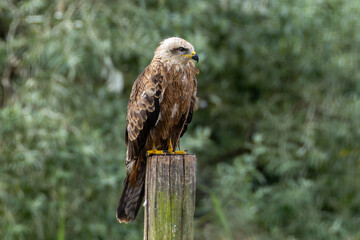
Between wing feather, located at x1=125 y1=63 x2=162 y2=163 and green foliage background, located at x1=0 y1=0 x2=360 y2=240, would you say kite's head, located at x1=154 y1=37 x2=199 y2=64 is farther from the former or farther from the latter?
green foliage background, located at x1=0 y1=0 x2=360 y2=240

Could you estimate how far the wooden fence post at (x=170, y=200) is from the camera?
8.61 feet

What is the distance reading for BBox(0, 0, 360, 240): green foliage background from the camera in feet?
16.1

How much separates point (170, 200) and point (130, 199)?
3.07 feet

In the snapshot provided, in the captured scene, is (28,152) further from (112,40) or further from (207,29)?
(207,29)

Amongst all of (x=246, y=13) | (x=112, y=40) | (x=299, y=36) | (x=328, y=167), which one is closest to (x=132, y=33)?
(x=112, y=40)

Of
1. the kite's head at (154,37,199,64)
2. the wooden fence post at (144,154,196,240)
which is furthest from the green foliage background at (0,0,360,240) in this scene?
the wooden fence post at (144,154,196,240)

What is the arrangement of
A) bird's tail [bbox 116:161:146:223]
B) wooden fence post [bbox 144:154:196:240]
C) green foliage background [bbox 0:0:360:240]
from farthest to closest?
green foliage background [bbox 0:0:360:240] → bird's tail [bbox 116:161:146:223] → wooden fence post [bbox 144:154:196:240]

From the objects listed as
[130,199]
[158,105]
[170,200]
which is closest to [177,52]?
[158,105]

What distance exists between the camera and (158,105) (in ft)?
11.7

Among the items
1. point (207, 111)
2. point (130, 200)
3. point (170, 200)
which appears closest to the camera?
point (170, 200)

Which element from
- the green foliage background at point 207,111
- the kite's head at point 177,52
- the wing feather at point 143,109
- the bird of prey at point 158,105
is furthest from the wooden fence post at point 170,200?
the green foliage background at point 207,111

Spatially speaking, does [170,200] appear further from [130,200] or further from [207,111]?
[207,111]

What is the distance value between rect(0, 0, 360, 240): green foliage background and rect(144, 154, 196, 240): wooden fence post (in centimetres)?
204

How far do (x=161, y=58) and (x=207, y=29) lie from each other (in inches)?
97.7
